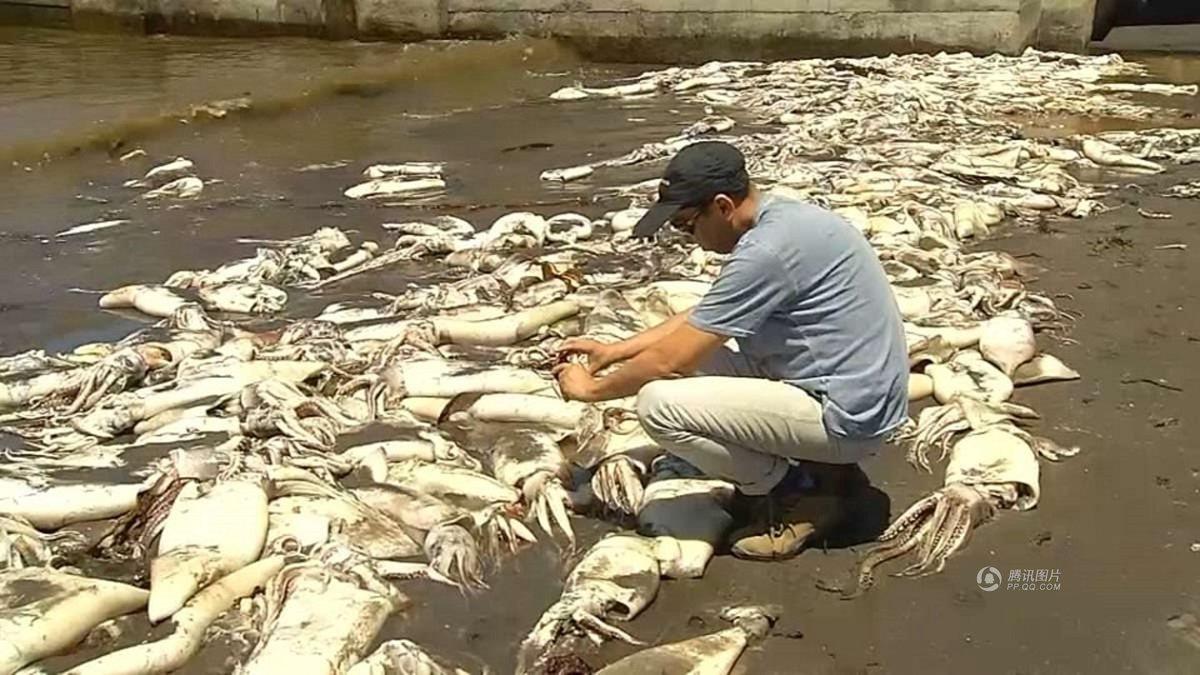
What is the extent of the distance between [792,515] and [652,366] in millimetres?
902

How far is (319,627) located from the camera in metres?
4.12

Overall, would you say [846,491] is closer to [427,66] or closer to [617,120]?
[617,120]

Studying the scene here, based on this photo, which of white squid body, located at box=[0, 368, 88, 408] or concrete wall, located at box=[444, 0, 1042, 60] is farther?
concrete wall, located at box=[444, 0, 1042, 60]

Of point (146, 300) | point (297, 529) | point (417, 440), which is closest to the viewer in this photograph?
point (297, 529)

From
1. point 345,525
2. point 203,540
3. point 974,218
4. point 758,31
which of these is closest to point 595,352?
point 345,525

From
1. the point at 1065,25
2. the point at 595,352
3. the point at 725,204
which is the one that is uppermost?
the point at 725,204

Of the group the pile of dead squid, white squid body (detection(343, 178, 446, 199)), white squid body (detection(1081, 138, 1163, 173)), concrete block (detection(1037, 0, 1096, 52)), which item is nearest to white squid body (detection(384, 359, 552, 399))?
the pile of dead squid

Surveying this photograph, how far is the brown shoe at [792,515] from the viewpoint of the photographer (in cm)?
472

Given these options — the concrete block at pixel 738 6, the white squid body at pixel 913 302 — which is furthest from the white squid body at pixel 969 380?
the concrete block at pixel 738 6

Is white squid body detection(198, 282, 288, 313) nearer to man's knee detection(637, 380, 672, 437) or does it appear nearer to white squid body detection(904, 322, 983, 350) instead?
white squid body detection(904, 322, 983, 350)

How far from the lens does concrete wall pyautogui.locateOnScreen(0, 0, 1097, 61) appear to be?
67.6ft

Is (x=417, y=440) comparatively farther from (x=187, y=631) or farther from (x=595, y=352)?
(x=187, y=631)

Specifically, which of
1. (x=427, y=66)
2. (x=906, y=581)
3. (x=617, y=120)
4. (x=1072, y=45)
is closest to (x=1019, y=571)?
(x=906, y=581)

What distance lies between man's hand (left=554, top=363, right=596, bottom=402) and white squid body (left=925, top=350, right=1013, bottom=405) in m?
2.22
